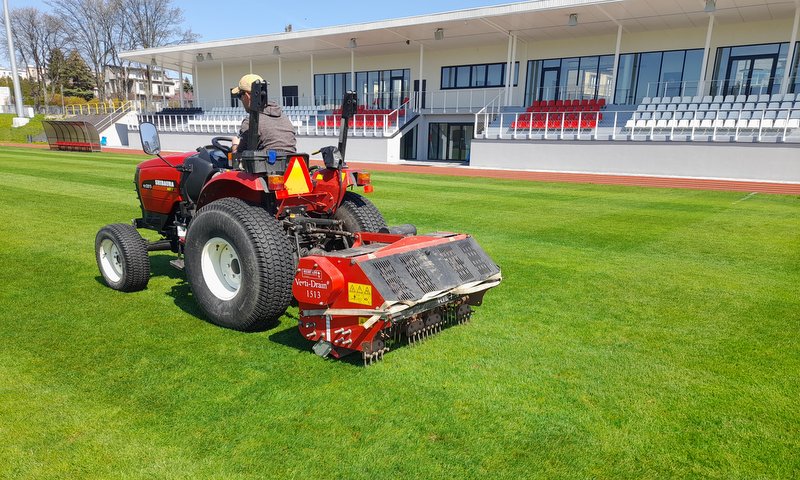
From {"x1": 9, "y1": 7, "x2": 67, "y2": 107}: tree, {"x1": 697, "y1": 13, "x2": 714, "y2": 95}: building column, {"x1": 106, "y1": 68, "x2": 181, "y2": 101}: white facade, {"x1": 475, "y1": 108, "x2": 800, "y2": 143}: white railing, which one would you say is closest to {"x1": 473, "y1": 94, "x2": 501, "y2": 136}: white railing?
{"x1": 475, "y1": 108, "x2": 800, "y2": 143}: white railing

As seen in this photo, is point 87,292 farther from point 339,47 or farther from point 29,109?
point 29,109

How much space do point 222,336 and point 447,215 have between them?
6.13 meters

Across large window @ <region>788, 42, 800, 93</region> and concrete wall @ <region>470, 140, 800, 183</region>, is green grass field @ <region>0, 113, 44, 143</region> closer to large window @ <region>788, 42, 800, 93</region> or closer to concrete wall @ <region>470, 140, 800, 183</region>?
concrete wall @ <region>470, 140, 800, 183</region>

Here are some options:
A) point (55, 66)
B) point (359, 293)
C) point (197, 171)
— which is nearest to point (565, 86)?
point (197, 171)

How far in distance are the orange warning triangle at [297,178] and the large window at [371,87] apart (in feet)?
80.0

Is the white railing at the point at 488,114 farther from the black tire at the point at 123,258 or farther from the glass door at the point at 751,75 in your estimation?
the black tire at the point at 123,258

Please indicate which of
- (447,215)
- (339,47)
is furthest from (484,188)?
(339,47)

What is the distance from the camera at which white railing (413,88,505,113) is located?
2506 cm

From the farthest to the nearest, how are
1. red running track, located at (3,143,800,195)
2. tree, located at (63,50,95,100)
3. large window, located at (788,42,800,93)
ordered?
tree, located at (63,50,95,100) < large window, located at (788,42,800,93) < red running track, located at (3,143,800,195)

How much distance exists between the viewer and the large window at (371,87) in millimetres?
28016

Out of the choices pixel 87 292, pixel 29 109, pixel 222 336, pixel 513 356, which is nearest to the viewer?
pixel 513 356

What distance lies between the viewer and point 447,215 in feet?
30.6

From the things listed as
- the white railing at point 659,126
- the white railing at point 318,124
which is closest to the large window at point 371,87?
the white railing at point 318,124

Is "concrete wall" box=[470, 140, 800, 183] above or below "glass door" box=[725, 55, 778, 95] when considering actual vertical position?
below
